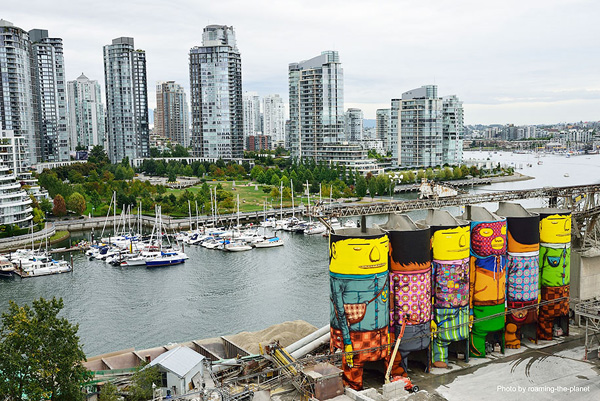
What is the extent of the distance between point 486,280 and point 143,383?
10.1 metres

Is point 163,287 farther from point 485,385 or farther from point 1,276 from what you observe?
point 485,385

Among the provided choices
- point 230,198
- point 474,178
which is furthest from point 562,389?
point 474,178

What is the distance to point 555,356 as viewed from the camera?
17562 millimetres

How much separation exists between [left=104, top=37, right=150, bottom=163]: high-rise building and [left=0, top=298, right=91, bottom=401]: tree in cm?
8967

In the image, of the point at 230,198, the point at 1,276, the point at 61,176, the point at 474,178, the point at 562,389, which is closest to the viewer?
the point at 562,389

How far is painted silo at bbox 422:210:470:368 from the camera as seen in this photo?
16969 millimetres

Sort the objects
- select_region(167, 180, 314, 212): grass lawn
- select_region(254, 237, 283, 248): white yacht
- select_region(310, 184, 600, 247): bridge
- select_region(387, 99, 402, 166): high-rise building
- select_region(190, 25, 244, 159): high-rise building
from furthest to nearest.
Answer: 1. select_region(387, 99, 402, 166): high-rise building
2. select_region(190, 25, 244, 159): high-rise building
3. select_region(167, 180, 314, 212): grass lawn
4. select_region(254, 237, 283, 248): white yacht
5. select_region(310, 184, 600, 247): bridge

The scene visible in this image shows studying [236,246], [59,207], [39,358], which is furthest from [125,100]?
[39,358]

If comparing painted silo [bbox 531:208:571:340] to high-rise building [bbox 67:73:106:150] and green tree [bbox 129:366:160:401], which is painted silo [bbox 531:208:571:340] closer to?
green tree [bbox 129:366:160:401]

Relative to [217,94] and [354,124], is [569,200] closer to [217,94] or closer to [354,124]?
[217,94]

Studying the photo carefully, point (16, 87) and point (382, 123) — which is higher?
point (16, 87)

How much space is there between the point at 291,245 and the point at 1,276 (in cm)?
1942

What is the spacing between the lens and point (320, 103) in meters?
90.5

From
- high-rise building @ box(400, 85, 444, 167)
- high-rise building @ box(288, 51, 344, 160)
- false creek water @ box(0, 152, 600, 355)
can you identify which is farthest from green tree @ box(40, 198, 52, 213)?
high-rise building @ box(400, 85, 444, 167)
